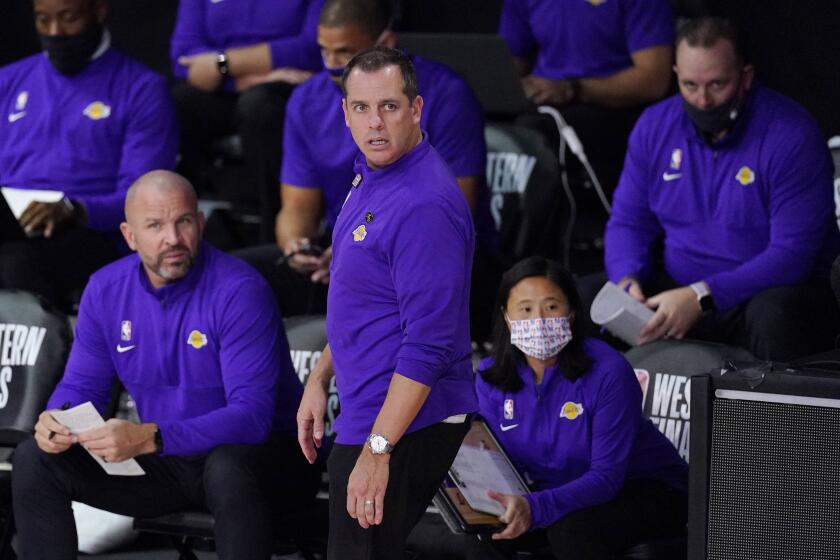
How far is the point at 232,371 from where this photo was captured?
4344 millimetres

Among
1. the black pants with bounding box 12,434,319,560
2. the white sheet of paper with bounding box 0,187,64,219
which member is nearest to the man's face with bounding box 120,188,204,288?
the black pants with bounding box 12,434,319,560

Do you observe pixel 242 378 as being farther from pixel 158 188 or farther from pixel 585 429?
pixel 585 429

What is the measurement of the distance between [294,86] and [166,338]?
178cm

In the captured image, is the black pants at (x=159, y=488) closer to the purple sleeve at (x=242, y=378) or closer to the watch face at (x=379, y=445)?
the purple sleeve at (x=242, y=378)

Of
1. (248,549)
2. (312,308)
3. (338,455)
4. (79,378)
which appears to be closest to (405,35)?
(312,308)

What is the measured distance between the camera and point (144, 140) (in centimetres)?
562

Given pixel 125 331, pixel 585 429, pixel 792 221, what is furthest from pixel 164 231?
pixel 792 221

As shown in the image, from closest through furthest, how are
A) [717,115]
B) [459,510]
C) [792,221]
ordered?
[459,510]
[792,221]
[717,115]

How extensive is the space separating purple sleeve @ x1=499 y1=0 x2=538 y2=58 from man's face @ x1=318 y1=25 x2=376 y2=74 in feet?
3.79

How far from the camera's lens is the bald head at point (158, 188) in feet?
14.8

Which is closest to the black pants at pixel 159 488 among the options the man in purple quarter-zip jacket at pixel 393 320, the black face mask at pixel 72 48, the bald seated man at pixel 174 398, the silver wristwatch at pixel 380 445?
the bald seated man at pixel 174 398

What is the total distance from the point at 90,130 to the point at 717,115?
2.32 meters

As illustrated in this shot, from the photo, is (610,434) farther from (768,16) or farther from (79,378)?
(768,16)

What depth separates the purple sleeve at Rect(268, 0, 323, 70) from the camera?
608 cm
